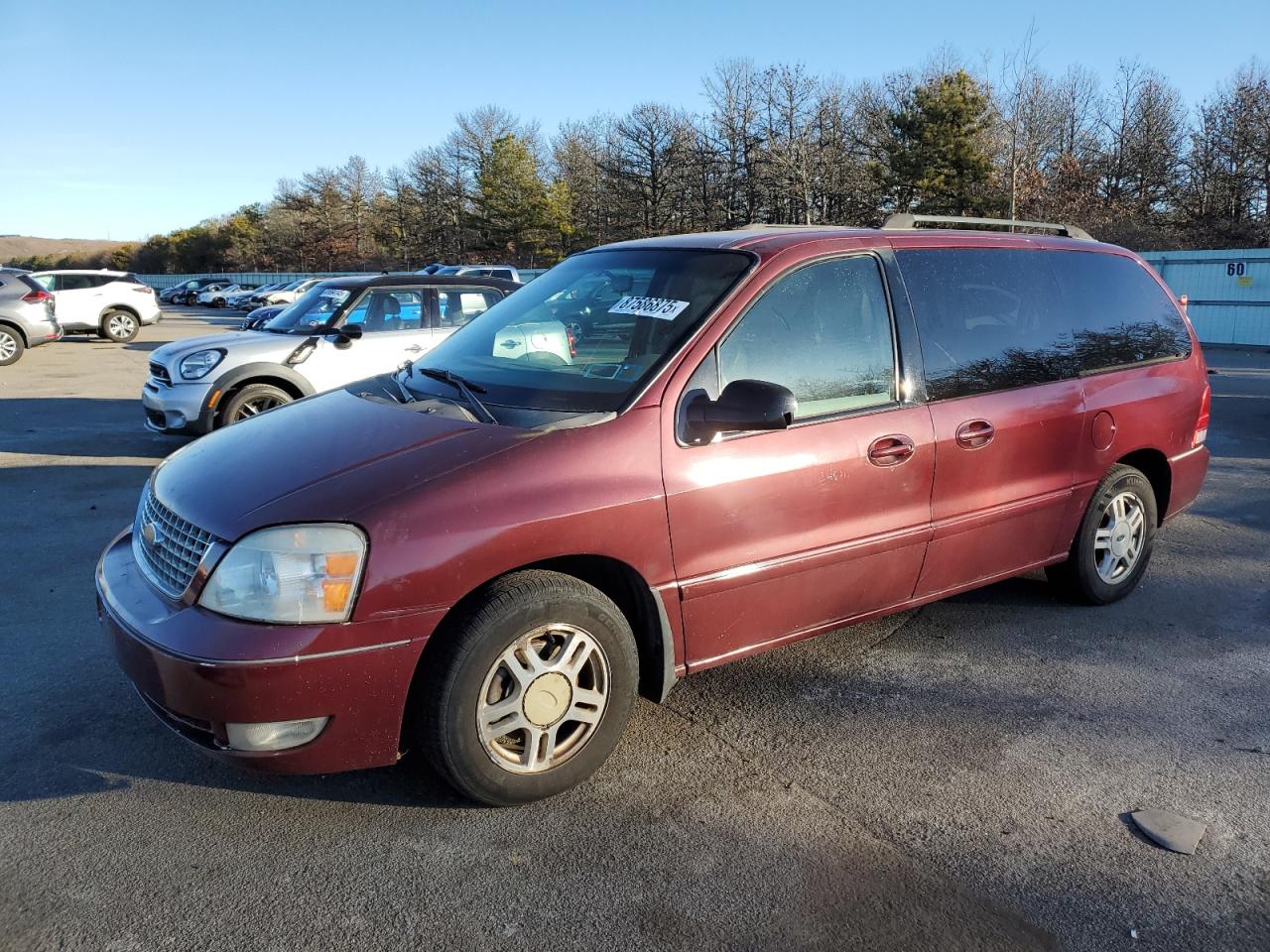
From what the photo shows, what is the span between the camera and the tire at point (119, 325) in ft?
75.1

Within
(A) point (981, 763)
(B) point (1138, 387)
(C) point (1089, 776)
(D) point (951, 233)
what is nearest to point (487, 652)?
(A) point (981, 763)

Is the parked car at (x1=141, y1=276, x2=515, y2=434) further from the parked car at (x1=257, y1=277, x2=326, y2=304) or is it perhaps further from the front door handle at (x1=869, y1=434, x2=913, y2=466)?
the parked car at (x1=257, y1=277, x2=326, y2=304)

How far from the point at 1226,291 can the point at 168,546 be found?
25.5 metres

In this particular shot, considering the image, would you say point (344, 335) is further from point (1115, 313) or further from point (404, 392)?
point (1115, 313)

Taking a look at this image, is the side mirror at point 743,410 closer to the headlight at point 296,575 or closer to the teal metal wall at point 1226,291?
the headlight at point 296,575

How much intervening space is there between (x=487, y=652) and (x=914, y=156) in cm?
4382

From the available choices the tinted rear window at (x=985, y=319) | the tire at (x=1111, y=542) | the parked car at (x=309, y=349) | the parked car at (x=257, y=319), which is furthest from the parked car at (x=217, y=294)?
the tire at (x=1111, y=542)

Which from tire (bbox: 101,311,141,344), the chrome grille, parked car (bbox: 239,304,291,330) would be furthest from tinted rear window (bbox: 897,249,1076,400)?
tire (bbox: 101,311,141,344)

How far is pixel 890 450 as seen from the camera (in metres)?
3.61

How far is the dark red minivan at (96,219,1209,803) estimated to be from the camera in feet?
8.84

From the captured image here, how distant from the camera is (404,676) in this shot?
108 inches

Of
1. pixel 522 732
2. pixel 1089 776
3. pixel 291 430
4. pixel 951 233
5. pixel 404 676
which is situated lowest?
pixel 1089 776

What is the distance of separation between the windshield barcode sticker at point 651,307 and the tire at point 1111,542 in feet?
7.96

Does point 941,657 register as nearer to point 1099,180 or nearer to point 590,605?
point 590,605
